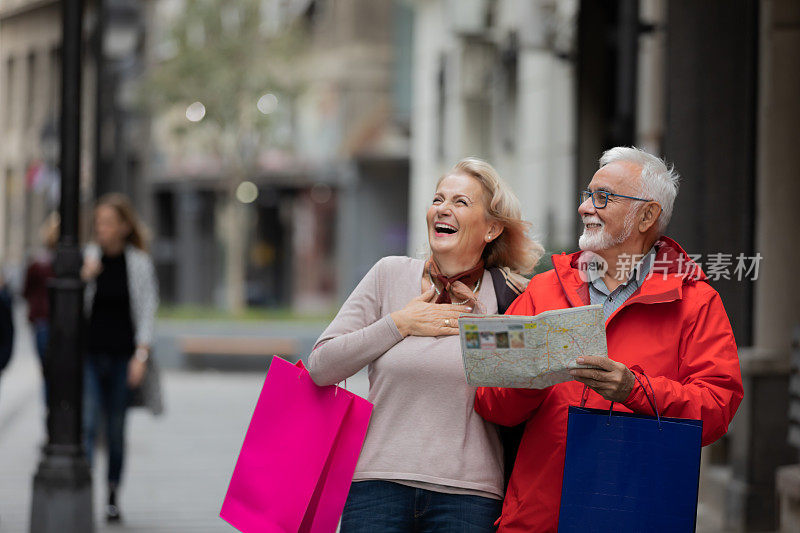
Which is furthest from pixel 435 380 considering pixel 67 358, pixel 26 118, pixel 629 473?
pixel 26 118

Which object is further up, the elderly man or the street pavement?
the elderly man

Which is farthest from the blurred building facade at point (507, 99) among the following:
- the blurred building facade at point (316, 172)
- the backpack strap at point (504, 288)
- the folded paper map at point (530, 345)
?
the blurred building facade at point (316, 172)

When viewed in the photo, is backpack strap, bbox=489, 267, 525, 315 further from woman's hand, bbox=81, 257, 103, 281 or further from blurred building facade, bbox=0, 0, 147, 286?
woman's hand, bbox=81, 257, 103, 281

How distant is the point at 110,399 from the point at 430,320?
17.2 ft

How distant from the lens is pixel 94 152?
12734 millimetres

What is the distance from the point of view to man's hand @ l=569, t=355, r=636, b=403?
120 inches

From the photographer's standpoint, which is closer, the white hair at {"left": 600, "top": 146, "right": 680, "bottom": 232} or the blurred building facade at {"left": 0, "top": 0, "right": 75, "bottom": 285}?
the white hair at {"left": 600, "top": 146, "right": 680, "bottom": 232}

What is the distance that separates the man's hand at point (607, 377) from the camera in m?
3.06

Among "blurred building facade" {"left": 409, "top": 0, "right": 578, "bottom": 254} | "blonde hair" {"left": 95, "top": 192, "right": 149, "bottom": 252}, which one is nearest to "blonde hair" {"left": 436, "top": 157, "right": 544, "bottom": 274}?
"blurred building facade" {"left": 409, "top": 0, "right": 578, "bottom": 254}

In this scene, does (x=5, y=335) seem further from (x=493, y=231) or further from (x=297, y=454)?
(x=493, y=231)

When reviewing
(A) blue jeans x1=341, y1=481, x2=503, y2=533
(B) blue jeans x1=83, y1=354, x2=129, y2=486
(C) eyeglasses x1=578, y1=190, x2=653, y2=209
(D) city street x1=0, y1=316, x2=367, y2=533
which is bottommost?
(D) city street x1=0, y1=316, x2=367, y2=533

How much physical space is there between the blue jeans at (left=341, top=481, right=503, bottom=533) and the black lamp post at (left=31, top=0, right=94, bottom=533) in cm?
381

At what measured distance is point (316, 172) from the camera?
41.7 metres

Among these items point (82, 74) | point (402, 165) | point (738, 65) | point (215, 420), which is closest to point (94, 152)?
point (215, 420)
